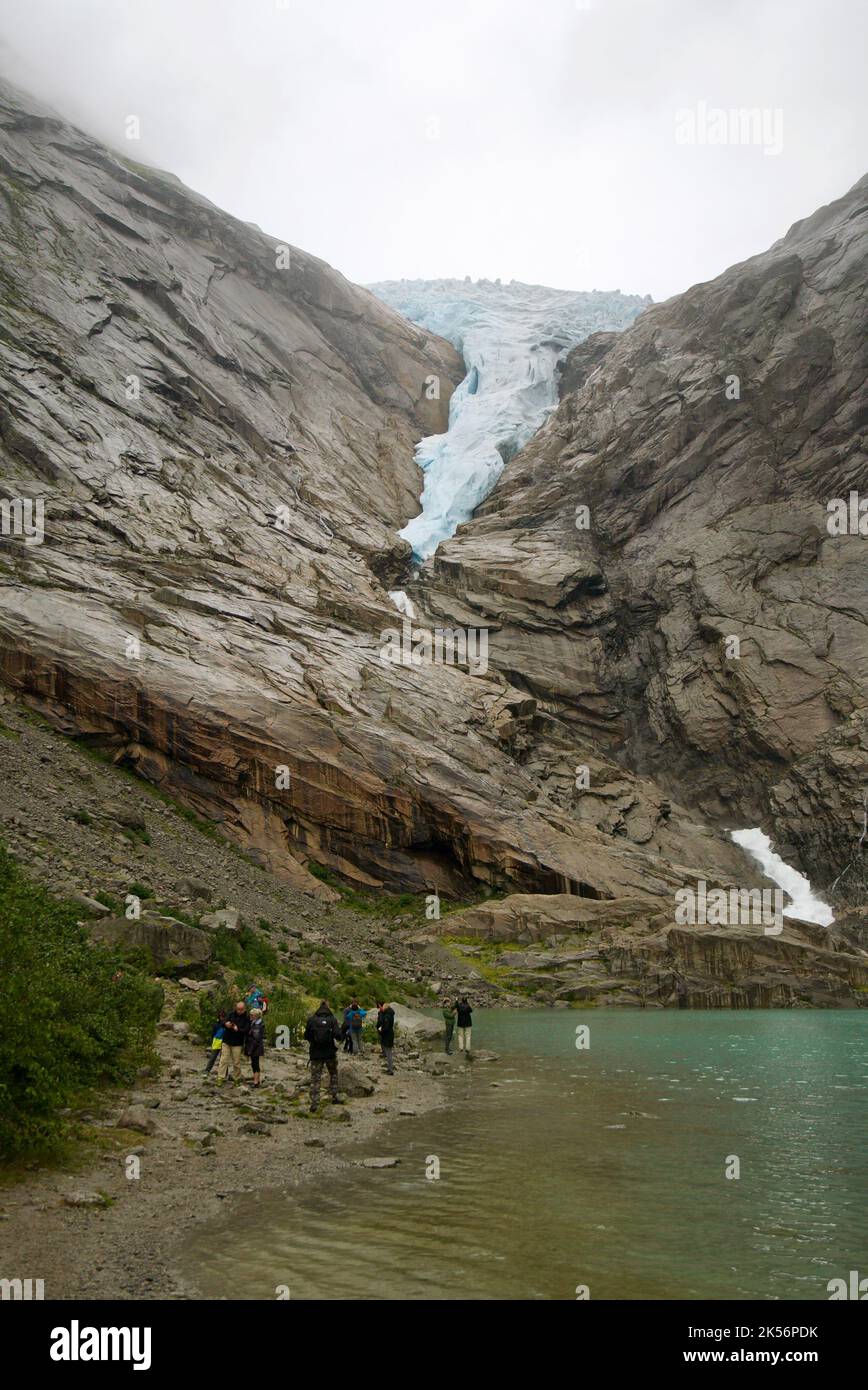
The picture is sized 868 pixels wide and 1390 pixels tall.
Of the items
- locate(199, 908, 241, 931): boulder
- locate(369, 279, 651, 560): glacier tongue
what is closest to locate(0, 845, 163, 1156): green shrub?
locate(199, 908, 241, 931): boulder

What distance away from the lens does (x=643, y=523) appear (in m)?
83.9

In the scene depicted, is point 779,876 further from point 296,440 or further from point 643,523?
point 296,440

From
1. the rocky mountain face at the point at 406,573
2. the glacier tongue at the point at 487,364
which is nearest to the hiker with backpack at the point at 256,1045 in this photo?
the rocky mountain face at the point at 406,573

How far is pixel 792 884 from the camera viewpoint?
63.4m

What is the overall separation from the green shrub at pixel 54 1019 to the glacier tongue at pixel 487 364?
75.3m

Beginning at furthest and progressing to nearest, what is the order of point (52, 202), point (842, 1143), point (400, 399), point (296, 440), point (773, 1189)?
point (400, 399), point (296, 440), point (52, 202), point (842, 1143), point (773, 1189)

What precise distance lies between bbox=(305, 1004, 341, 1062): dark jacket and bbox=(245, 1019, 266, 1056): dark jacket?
120 cm

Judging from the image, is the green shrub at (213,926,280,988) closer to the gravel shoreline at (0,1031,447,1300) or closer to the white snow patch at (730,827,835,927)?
the gravel shoreline at (0,1031,447,1300)

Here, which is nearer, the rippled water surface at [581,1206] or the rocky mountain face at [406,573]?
the rippled water surface at [581,1206]

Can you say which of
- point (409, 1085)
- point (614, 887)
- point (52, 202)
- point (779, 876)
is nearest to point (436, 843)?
point (614, 887)

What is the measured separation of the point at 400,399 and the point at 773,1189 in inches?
4436

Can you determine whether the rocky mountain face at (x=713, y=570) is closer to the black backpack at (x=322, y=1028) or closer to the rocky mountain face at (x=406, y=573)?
A: the rocky mountain face at (x=406, y=573)

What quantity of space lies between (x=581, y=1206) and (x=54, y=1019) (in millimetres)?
7314

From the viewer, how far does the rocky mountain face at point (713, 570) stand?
217 feet
